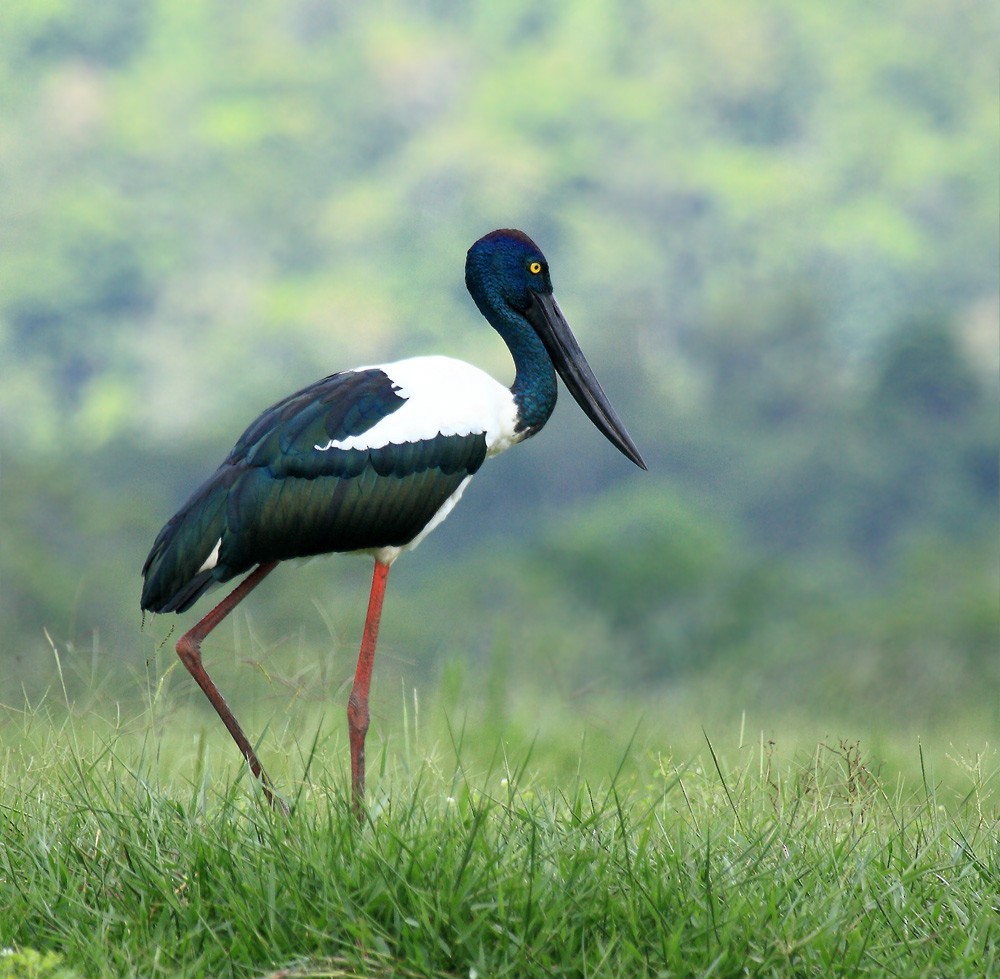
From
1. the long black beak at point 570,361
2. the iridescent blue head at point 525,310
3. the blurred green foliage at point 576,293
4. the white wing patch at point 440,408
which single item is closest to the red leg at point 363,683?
the white wing patch at point 440,408

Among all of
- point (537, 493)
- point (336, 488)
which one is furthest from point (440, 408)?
point (537, 493)

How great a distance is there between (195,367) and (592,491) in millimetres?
18661

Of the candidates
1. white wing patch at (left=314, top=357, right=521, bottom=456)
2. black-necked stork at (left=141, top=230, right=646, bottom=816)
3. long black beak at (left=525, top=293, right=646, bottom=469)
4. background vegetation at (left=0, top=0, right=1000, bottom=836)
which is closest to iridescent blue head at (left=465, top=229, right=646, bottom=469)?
long black beak at (left=525, top=293, right=646, bottom=469)

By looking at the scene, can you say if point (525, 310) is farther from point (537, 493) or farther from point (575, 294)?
point (575, 294)

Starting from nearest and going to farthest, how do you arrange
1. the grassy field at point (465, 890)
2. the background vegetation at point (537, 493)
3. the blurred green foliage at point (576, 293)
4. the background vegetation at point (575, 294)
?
1. the grassy field at point (465, 890)
2. the background vegetation at point (537, 493)
3. the background vegetation at point (575, 294)
4. the blurred green foliage at point (576, 293)

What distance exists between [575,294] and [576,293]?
0.06 metres

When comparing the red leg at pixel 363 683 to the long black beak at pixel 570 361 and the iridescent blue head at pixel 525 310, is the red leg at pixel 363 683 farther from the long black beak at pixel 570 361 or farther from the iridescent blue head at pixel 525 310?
the long black beak at pixel 570 361

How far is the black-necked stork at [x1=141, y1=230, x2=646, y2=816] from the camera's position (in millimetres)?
4969

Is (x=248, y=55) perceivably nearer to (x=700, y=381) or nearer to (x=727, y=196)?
(x=727, y=196)

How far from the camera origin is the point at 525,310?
18.5ft

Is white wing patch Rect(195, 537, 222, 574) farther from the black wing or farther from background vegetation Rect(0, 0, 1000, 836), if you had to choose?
background vegetation Rect(0, 0, 1000, 836)

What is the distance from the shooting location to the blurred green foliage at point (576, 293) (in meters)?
34.9

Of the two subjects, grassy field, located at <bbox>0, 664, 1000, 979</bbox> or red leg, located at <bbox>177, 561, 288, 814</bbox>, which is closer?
grassy field, located at <bbox>0, 664, 1000, 979</bbox>

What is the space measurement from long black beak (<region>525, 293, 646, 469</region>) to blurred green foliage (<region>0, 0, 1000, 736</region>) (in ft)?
48.5
